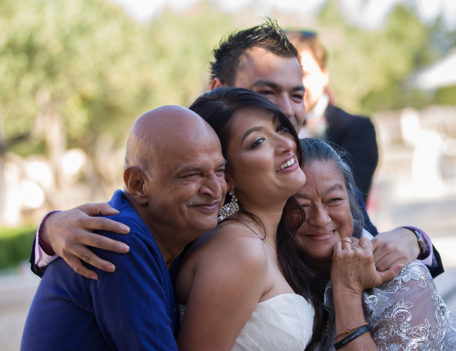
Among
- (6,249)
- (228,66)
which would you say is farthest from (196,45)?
(228,66)

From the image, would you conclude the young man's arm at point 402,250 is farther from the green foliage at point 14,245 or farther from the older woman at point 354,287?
the green foliage at point 14,245

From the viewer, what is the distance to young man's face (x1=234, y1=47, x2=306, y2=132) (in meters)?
2.94

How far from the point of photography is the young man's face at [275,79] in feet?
9.66

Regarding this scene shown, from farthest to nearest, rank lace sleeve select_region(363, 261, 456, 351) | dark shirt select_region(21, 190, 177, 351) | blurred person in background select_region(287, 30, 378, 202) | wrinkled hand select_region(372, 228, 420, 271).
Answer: blurred person in background select_region(287, 30, 378, 202), wrinkled hand select_region(372, 228, 420, 271), lace sleeve select_region(363, 261, 456, 351), dark shirt select_region(21, 190, 177, 351)

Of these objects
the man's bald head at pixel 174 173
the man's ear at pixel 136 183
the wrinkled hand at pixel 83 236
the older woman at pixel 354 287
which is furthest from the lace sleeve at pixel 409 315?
the wrinkled hand at pixel 83 236

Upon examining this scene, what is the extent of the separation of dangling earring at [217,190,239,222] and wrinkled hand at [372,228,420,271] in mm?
641

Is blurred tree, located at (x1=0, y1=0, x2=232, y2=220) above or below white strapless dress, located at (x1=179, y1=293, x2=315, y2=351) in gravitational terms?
above

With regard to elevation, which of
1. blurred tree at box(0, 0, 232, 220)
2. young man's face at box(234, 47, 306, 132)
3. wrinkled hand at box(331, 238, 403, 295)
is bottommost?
wrinkled hand at box(331, 238, 403, 295)

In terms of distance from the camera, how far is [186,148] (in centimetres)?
201

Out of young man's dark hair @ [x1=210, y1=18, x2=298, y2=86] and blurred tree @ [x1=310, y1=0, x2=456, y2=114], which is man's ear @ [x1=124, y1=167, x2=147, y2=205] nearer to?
young man's dark hair @ [x1=210, y1=18, x2=298, y2=86]

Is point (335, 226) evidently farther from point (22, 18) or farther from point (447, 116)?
point (447, 116)

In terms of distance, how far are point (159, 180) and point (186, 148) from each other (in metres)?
0.15

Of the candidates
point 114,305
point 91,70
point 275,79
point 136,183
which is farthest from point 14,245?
point 114,305

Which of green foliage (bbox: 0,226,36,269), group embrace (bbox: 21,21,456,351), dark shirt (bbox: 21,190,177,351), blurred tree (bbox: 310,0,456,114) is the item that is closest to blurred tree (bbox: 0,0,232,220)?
green foliage (bbox: 0,226,36,269)
